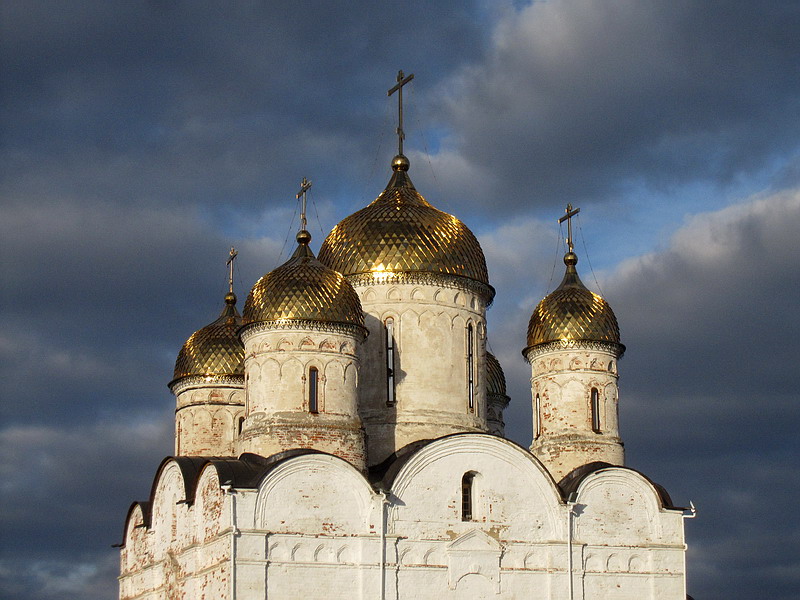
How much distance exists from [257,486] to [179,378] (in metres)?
8.29

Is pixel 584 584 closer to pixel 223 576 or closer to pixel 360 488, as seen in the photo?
pixel 360 488

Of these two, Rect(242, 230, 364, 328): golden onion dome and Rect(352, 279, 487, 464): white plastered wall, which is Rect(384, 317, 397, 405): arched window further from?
Rect(242, 230, 364, 328): golden onion dome

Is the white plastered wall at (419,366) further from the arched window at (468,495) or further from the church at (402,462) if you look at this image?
the arched window at (468,495)

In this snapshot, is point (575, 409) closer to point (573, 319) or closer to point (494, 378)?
point (573, 319)

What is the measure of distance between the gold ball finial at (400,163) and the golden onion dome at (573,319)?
12.3ft

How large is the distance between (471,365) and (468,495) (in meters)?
3.01

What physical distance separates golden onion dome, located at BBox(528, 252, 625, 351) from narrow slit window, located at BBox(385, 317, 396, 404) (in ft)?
11.3

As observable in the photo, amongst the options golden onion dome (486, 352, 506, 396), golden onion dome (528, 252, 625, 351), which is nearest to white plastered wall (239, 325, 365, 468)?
golden onion dome (528, 252, 625, 351)

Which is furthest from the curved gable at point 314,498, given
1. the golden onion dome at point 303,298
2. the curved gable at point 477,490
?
the golden onion dome at point 303,298

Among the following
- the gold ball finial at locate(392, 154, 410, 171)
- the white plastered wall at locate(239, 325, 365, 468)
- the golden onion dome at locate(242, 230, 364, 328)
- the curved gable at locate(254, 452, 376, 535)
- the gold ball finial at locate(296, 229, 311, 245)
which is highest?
the gold ball finial at locate(392, 154, 410, 171)

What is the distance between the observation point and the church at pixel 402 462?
70.8 feet

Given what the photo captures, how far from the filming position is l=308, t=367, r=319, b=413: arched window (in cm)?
2298

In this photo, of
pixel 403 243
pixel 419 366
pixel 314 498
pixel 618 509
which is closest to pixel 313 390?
pixel 314 498

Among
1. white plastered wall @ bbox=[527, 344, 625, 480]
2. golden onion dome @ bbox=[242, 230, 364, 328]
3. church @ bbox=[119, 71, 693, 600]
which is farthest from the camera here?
white plastered wall @ bbox=[527, 344, 625, 480]
